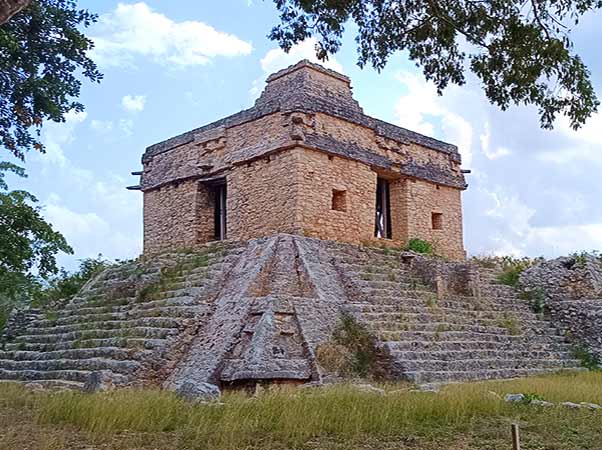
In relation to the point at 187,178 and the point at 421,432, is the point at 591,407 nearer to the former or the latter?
the point at 421,432

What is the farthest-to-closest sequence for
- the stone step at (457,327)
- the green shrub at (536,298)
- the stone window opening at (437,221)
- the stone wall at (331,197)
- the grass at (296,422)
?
the stone window opening at (437,221) → the green shrub at (536,298) → the stone wall at (331,197) → the stone step at (457,327) → the grass at (296,422)

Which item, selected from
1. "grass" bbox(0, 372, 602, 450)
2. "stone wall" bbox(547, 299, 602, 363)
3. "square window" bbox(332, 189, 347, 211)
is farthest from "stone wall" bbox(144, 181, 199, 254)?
"stone wall" bbox(547, 299, 602, 363)

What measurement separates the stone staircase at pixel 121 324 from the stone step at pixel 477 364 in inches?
148

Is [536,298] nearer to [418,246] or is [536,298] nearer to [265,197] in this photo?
[418,246]

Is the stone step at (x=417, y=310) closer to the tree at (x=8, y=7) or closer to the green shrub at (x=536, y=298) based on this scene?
the green shrub at (x=536, y=298)

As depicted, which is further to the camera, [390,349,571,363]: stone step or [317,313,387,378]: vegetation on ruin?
[390,349,571,363]: stone step

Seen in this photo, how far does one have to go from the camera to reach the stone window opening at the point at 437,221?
59.5 ft

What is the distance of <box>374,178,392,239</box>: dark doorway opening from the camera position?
57.8 ft

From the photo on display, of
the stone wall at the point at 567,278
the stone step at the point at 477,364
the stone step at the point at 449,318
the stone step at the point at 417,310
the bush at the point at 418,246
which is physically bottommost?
the stone step at the point at 477,364

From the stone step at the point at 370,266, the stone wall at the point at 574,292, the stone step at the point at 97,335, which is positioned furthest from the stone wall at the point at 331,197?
the stone wall at the point at 574,292

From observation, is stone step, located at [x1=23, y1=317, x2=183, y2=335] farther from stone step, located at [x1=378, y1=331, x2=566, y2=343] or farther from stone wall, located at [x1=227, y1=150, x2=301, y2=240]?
stone wall, located at [x1=227, y1=150, x2=301, y2=240]

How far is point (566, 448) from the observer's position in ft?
19.6

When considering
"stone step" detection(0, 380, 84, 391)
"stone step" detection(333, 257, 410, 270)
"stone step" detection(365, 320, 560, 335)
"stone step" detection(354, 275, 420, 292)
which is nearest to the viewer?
"stone step" detection(0, 380, 84, 391)

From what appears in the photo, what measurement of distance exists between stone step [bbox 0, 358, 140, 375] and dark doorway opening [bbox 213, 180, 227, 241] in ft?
19.9
